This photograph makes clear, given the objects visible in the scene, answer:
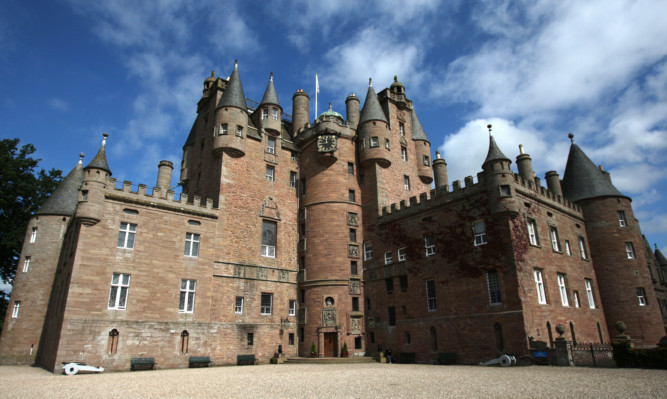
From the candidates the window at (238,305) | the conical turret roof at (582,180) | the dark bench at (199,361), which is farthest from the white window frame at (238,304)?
the conical turret roof at (582,180)

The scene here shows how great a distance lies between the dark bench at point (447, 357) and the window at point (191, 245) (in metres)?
18.7

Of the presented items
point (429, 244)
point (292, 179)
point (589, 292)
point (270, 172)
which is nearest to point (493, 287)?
point (429, 244)

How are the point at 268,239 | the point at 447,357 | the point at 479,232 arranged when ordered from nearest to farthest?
the point at 447,357
the point at 479,232
the point at 268,239

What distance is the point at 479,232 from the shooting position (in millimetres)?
27438

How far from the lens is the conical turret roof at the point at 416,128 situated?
4274 cm

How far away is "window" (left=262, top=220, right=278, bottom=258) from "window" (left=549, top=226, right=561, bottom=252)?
21.5 m

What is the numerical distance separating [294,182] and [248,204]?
6035 mm

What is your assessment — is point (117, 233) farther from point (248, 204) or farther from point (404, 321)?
point (404, 321)

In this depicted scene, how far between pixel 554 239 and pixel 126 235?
99.4 feet

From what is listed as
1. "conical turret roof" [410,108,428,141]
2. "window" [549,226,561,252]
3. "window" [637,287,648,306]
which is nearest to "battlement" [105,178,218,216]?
"conical turret roof" [410,108,428,141]

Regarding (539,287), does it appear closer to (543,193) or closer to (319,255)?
(543,193)

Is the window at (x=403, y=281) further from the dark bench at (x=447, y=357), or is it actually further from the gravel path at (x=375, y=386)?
the gravel path at (x=375, y=386)

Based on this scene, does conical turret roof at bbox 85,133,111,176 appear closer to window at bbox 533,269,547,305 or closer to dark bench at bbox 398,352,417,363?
dark bench at bbox 398,352,417,363

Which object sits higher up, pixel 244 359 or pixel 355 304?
pixel 355 304
